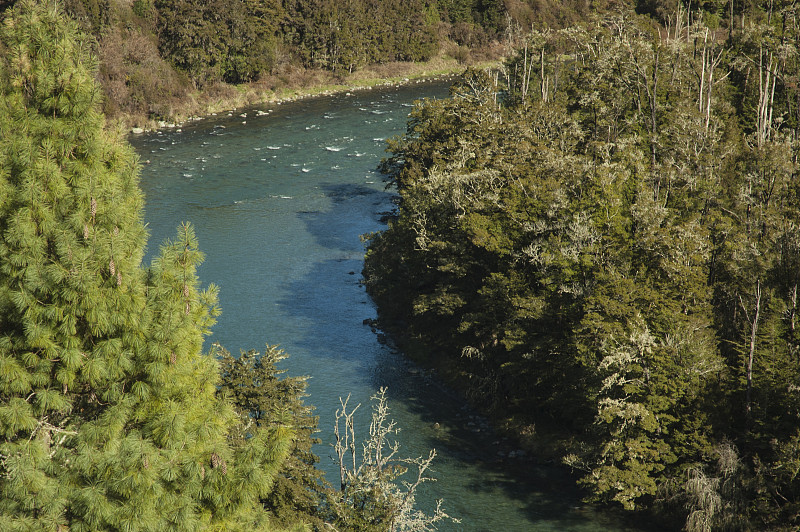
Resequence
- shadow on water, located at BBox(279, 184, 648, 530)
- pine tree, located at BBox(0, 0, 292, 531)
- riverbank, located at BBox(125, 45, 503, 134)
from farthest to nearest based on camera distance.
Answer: riverbank, located at BBox(125, 45, 503, 134), shadow on water, located at BBox(279, 184, 648, 530), pine tree, located at BBox(0, 0, 292, 531)

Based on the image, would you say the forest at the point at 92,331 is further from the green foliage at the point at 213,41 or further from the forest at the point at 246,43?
the green foliage at the point at 213,41

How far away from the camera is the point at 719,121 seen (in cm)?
5238

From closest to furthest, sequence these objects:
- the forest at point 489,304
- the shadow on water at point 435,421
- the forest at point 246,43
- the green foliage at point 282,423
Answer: the forest at point 489,304 < the green foliage at point 282,423 < the shadow on water at point 435,421 < the forest at point 246,43

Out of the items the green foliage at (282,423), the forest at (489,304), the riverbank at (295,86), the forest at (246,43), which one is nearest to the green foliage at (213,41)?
the forest at (246,43)

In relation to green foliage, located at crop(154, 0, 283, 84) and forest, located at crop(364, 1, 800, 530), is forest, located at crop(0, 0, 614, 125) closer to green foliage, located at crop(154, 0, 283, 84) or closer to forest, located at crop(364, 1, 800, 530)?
green foliage, located at crop(154, 0, 283, 84)

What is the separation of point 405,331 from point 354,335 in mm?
3566

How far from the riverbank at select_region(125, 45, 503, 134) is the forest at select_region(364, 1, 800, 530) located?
6372cm

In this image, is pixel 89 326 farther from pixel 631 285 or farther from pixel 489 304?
pixel 489 304

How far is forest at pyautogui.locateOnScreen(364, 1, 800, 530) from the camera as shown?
32.8m

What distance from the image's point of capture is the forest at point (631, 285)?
32844mm

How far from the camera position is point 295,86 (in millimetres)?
131250

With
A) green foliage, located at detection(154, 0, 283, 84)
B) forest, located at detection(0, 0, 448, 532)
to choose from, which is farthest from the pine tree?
green foliage, located at detection(154, 0, 283, 84)

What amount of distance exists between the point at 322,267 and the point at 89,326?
170 feet

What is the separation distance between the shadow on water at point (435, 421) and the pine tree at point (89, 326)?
23.4 meters
